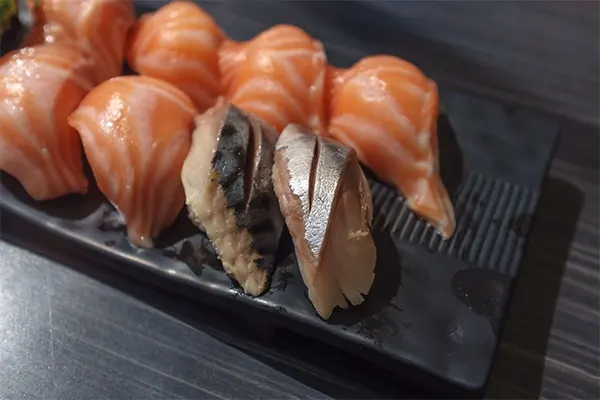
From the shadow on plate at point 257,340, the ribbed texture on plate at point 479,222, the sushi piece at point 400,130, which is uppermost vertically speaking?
the sushi piece at point 400,130

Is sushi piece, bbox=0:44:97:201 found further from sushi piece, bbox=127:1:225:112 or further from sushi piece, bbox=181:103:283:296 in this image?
sushi piece, bbox=181:103:283:296

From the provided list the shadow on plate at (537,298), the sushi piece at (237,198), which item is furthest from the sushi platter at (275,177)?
the shadow on plate at (537,298)

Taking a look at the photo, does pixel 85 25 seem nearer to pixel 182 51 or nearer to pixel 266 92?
pixel 182 51

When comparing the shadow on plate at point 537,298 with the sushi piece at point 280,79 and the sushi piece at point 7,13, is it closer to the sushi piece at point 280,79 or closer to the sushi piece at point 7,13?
the sushi piece at point 280,79

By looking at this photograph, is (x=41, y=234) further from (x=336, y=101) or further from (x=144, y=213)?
(x=336, y=101)

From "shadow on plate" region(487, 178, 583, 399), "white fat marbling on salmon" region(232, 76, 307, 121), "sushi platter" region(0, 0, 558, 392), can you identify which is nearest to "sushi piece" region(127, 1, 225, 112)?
"sushi platter" region(0, 0, 558, 392)

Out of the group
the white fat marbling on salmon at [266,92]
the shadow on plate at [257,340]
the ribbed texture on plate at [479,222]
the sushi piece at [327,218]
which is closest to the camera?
the sushi piece at [327,218]

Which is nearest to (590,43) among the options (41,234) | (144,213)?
(144,213)
